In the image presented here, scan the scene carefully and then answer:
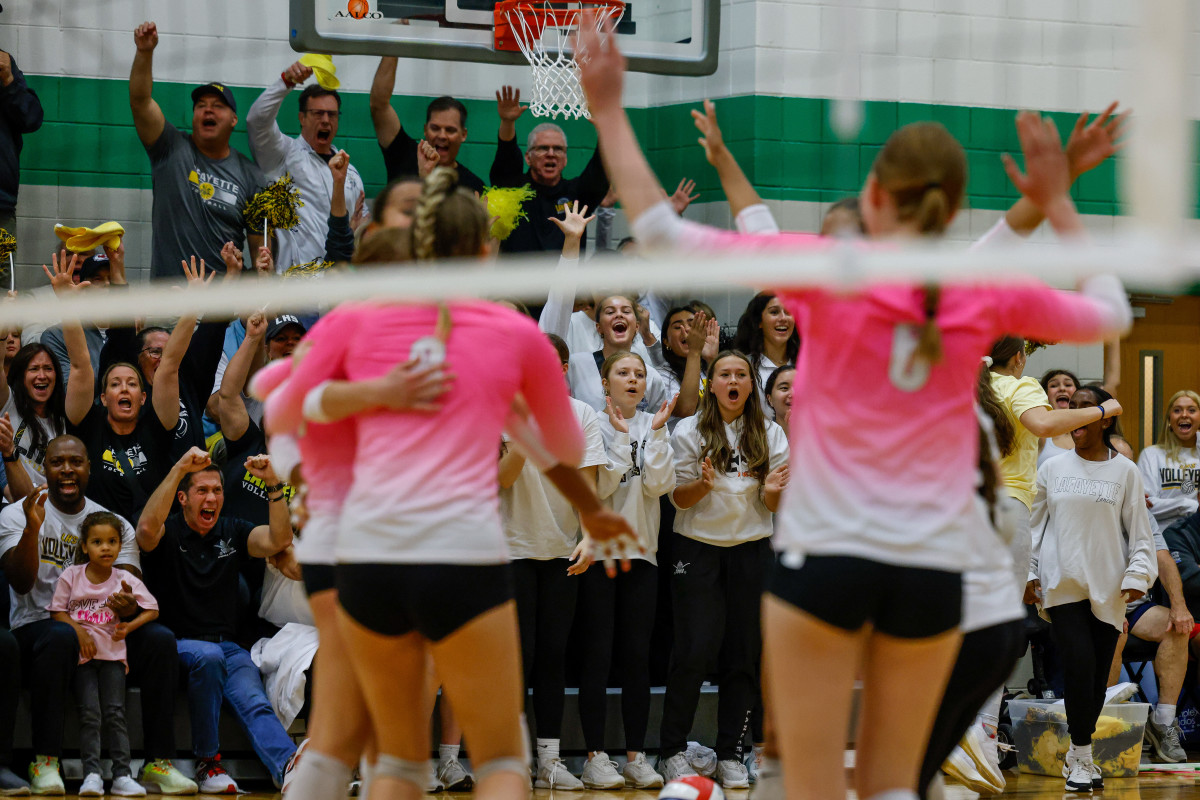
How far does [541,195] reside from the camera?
919cm

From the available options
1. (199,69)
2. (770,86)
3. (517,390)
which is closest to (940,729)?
(517,390)

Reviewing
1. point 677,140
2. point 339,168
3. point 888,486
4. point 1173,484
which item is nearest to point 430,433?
point 888,486

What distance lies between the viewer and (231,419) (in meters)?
7.48

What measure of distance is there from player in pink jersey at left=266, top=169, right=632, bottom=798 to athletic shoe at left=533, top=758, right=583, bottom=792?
3.75 m

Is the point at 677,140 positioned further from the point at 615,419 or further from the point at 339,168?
the point at 615,419

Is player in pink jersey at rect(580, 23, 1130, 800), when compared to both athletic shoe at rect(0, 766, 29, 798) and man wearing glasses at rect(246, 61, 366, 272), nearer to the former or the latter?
athletic shoe at rect(0, 766, 29, 798)

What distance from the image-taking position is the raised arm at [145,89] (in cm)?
838

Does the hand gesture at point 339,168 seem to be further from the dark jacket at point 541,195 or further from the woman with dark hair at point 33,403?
the woman with dark hair at point 33,403

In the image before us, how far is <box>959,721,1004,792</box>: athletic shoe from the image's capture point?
22.5 ft

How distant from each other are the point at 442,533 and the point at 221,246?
637cm

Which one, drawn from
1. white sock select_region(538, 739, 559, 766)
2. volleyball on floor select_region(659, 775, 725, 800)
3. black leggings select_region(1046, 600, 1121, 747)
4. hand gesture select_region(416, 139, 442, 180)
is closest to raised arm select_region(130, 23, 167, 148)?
hand gesture select_region(416, 139, 442, 180)

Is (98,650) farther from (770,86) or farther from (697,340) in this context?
(770,86)

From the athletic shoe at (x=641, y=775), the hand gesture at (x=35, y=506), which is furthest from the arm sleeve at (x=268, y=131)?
the athletic shoe at (x=641, y=775)

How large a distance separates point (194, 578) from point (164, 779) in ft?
3.16
